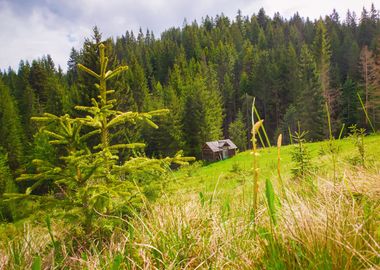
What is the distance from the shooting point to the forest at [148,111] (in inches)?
163

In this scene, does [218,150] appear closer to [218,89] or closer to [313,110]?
[313,110]

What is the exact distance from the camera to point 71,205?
13.3 feet

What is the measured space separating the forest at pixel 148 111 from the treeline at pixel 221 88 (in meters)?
0.28

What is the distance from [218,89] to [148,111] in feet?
153

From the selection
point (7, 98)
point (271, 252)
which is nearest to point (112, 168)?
point (271, 252)

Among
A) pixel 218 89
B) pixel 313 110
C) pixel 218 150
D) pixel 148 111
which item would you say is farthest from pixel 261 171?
pixel 218 89

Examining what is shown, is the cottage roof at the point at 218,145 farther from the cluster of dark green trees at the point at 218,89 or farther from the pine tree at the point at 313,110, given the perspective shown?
the pine tree at the point at 313,110

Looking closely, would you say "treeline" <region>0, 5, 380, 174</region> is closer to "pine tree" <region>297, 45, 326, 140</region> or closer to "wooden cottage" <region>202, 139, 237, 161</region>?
"pine tree" <region>297, 45, 326, 140</region>

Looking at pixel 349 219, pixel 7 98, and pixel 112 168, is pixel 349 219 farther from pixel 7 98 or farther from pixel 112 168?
pixel 7 98

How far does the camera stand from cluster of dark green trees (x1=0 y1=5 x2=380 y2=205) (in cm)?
4472

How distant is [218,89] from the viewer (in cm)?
8200

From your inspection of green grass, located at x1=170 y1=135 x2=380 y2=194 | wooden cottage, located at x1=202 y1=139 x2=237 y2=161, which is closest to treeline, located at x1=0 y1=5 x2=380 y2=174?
wooden cottage, located at x1=202 y1=139 x2=237 y2=161

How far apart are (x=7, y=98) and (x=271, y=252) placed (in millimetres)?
73664

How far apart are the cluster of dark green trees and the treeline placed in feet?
0.73
